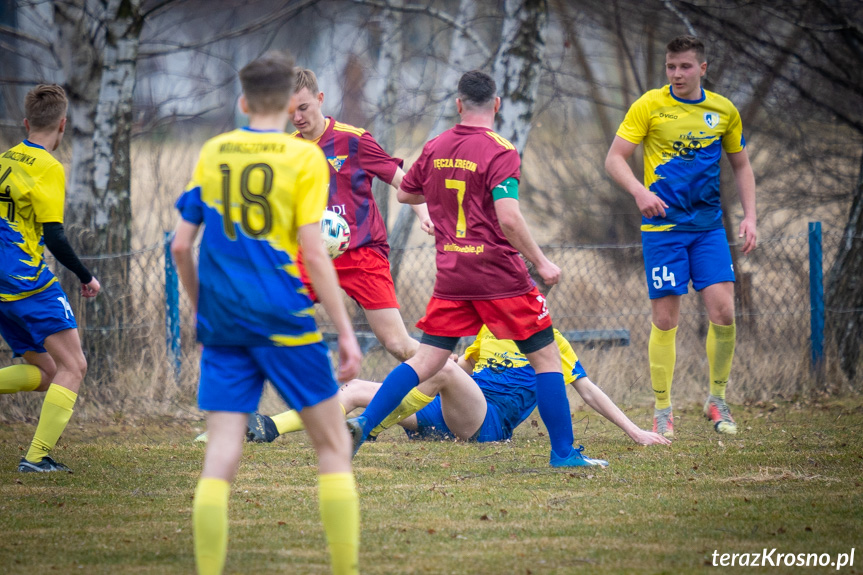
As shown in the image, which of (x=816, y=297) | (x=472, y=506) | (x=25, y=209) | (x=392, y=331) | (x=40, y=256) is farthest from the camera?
(x=816, y=297)

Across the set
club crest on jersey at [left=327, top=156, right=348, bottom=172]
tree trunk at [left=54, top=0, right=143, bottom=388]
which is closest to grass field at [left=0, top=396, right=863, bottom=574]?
club crest on jersey at [left=327, top=156, right=348, bottom=172]

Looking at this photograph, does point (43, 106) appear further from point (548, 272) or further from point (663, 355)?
point (663, 355)

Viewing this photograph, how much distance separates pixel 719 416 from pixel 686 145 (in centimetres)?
178

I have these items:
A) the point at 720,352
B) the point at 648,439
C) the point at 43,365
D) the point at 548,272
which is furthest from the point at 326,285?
the point at 720,352

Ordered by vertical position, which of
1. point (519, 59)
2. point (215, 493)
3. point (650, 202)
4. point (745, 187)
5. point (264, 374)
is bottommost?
point (215, 493)

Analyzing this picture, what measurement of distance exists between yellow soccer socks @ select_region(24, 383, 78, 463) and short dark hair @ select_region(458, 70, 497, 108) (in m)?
2.62

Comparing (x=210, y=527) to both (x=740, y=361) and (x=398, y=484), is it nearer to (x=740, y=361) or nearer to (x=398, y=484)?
(x=398, y=484)

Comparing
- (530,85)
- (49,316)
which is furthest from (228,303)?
(530,85)

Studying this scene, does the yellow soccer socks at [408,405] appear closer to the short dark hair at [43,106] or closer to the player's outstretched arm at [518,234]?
the player's outstretched arm at [518,234]

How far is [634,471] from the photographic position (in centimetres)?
455

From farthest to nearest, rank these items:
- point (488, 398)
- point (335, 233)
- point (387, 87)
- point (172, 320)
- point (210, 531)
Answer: point (387, 87)
point (172, 320)
point (488, 398)
point (335, 233)
point (210, 531)

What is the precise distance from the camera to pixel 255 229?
2697 millimetres

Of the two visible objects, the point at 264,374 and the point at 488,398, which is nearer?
the point at 264,374

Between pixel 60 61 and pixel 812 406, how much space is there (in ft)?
23.4
